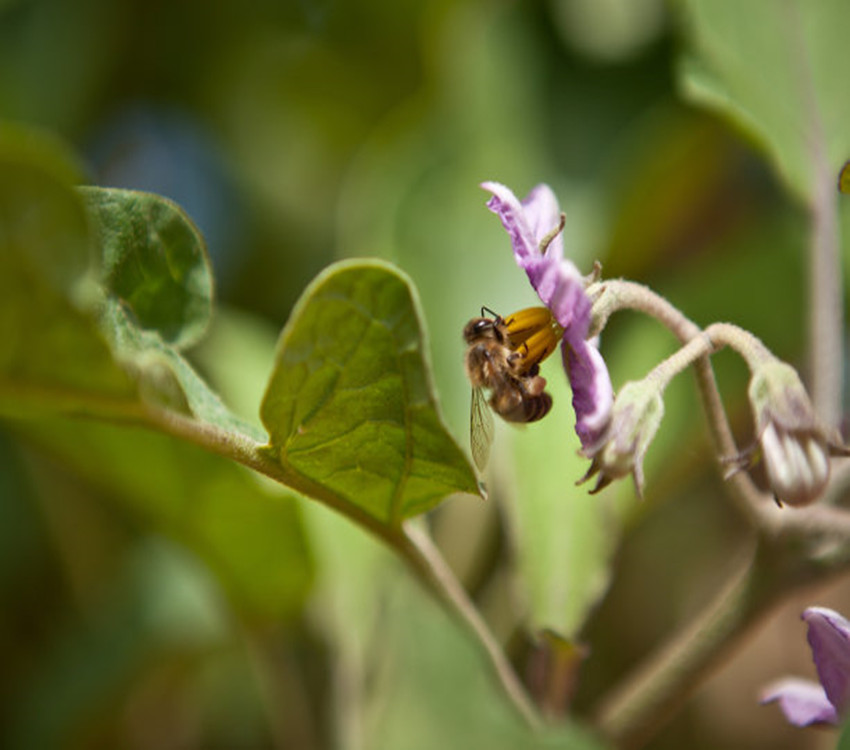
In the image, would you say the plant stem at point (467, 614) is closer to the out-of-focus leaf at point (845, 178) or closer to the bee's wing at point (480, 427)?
the bee's wing at point (480, 427)

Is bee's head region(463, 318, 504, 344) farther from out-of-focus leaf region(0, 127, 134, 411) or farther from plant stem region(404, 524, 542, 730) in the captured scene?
out-of-focus leaf region(0, 127, 134, 411)

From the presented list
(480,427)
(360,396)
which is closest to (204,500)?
(480,427)

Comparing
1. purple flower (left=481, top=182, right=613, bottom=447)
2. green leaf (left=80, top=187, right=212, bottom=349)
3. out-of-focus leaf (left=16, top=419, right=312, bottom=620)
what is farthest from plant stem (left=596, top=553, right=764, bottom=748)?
green leaf (left=80, top=187, right=212, bottom=349)

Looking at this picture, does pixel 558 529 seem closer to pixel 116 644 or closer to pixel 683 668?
pixel 683 668

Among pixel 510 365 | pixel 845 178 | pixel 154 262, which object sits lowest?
pixel 510 365

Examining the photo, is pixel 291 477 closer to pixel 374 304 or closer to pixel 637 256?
pixel 374 304

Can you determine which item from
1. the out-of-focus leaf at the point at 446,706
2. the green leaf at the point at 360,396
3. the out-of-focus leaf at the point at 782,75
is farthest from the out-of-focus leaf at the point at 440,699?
the out-of-focus leaf at the point at 782,75
